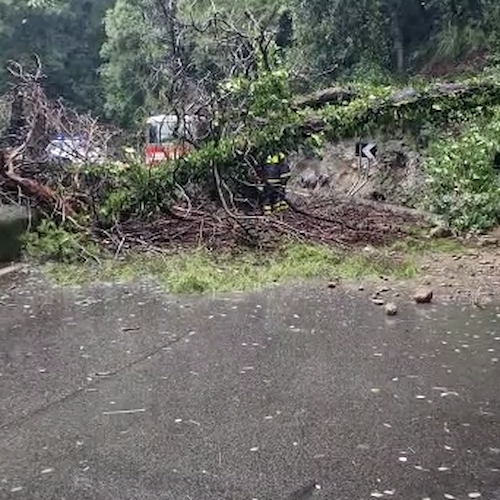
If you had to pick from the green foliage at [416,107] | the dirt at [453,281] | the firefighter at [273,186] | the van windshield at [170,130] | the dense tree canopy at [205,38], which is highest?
the dense tree canopy at [205,38]

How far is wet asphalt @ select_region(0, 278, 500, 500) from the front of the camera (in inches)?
139

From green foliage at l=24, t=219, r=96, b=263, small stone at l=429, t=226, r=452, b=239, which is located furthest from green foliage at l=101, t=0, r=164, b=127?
small stone at l=429, t=226, r=452, b=239

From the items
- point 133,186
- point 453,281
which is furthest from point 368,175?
point 453,281

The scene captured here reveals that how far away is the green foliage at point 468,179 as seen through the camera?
30.7 ft

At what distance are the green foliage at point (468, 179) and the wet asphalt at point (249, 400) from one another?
124 inches

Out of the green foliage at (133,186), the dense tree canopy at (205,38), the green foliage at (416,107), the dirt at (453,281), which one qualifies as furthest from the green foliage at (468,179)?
the green foliage at (133,186)

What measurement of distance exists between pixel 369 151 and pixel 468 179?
117 inches

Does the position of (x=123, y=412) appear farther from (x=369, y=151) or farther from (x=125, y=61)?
(x=125, y=61)

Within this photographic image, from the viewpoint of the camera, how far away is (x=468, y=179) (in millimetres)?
9852

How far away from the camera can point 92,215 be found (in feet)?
30.2

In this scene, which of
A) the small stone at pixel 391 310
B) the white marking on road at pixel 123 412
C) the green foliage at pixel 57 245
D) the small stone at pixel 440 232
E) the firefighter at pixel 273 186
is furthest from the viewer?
the firefighter at pixel 273 186

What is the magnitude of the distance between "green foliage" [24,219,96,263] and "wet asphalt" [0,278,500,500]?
167 centimetres

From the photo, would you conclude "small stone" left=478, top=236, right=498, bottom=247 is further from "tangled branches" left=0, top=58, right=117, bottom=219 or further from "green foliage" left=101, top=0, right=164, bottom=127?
"green foliage" left=101, top=0, right=164, bottom=127

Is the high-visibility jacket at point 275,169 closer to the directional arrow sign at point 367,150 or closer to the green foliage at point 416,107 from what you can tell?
the green foliage at point 416,107
